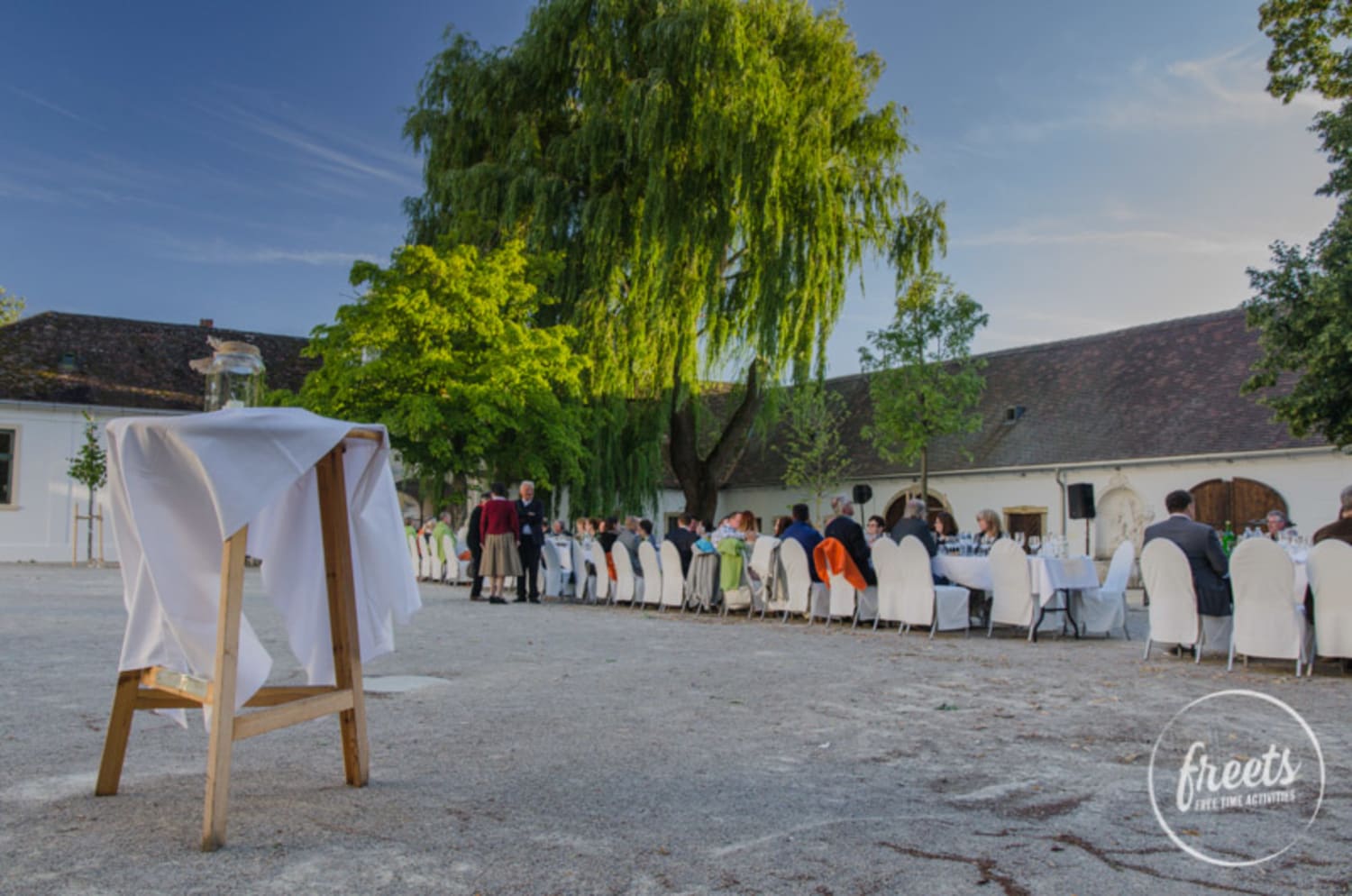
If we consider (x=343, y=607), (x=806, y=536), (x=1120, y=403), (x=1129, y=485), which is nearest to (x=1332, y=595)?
(x=806, y=536)

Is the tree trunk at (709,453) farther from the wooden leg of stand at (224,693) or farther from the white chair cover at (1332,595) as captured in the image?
the wooden leg of stand at (224,693)

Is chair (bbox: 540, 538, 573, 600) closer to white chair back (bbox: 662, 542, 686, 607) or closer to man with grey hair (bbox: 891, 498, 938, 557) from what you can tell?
white chair back (bbox: 662, 542, 686, 607)

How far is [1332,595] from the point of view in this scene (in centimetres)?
791

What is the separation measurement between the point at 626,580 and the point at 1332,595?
9688mm

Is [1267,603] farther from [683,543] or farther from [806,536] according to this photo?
[683,543]

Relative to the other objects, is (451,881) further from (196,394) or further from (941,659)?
Answer: (196,394)

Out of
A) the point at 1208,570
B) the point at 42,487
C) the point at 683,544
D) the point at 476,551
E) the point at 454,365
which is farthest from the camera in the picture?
the point at 42,487

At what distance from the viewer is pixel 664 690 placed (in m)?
6.93

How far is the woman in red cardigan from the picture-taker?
50.9ft

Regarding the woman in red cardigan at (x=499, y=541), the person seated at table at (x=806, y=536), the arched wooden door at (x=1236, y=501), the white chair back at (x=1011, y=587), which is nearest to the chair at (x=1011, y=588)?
the white chair back at (x=1011, y=587)

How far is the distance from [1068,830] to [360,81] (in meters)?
20.7

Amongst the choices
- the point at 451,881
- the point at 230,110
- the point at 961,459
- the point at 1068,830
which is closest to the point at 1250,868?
the point at 1068,830

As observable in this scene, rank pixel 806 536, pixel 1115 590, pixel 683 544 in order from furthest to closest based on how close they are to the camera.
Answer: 1. pixel 683 544
2. pixel 806 536
3. pixel 1115 590

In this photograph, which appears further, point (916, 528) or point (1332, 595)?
point (916, 528)
